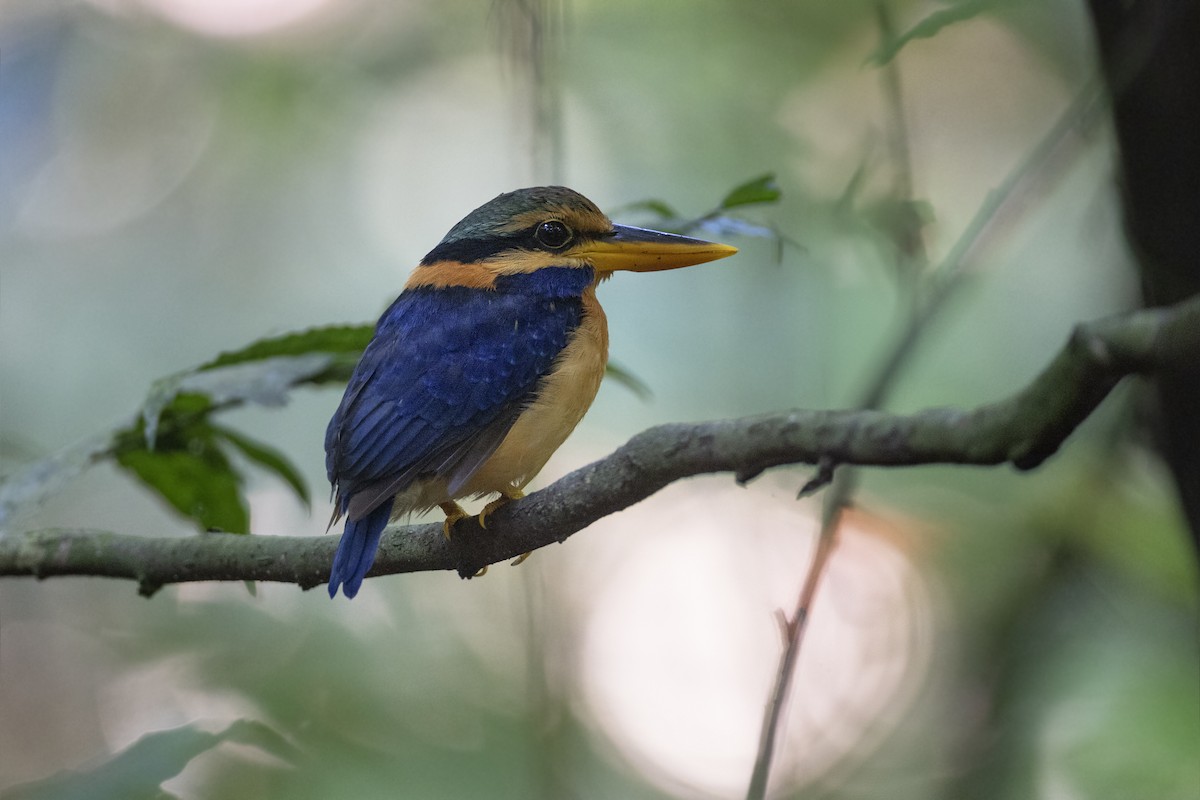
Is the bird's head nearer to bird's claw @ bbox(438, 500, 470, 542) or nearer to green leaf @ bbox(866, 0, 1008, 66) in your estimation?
bird's claw @ bbox(438, 500, 470, 542)

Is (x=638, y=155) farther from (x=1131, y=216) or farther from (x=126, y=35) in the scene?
(x=126, y=35)

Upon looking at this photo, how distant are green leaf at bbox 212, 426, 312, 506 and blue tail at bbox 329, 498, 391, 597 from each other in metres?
0.59

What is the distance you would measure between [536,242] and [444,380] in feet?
1.64

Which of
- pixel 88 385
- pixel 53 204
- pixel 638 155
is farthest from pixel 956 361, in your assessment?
pixel 53 204

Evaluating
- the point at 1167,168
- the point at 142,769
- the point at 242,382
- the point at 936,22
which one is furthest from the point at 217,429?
the point at 1167,168

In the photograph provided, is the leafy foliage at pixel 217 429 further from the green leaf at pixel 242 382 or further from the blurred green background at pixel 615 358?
the blurred green background at pixel 615 358

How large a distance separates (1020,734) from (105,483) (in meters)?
5.40

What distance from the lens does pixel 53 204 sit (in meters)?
6.79

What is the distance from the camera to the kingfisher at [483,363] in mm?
2391

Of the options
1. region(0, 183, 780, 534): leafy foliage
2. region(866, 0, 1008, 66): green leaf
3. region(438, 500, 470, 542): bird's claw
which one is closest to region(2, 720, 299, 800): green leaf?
region(0, 183, 780, 534): leafy foliage

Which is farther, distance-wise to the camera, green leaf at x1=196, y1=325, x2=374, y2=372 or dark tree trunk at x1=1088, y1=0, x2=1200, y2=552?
green leaf at x1=196, y1=325, x2=374, y2=372

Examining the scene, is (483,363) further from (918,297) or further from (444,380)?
(918,297)

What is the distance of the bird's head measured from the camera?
8.91 ft

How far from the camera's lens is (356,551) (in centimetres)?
216
